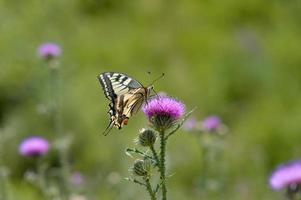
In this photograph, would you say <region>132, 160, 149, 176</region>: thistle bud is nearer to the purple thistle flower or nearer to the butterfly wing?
the butterfly wing

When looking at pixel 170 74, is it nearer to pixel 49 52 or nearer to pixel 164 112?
pixel 49 52

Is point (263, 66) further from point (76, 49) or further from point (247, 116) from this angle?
point (76, 49)

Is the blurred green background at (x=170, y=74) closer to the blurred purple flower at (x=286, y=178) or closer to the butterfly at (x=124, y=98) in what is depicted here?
the blurred purple flower at (x=286, y=178)

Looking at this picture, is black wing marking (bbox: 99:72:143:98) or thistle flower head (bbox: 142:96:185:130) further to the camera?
black wing marking (bbox: 99:72:143:98)

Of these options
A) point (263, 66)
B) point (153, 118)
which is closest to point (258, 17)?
point (263, 66)

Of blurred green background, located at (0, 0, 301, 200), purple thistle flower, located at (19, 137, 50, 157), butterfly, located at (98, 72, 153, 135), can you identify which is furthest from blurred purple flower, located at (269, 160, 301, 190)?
blurred green background, located at (0, 0, 301, 200)

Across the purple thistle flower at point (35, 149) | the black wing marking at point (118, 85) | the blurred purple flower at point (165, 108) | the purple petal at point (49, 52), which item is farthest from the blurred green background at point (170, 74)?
the blurred purple flower at point (165, 108)
